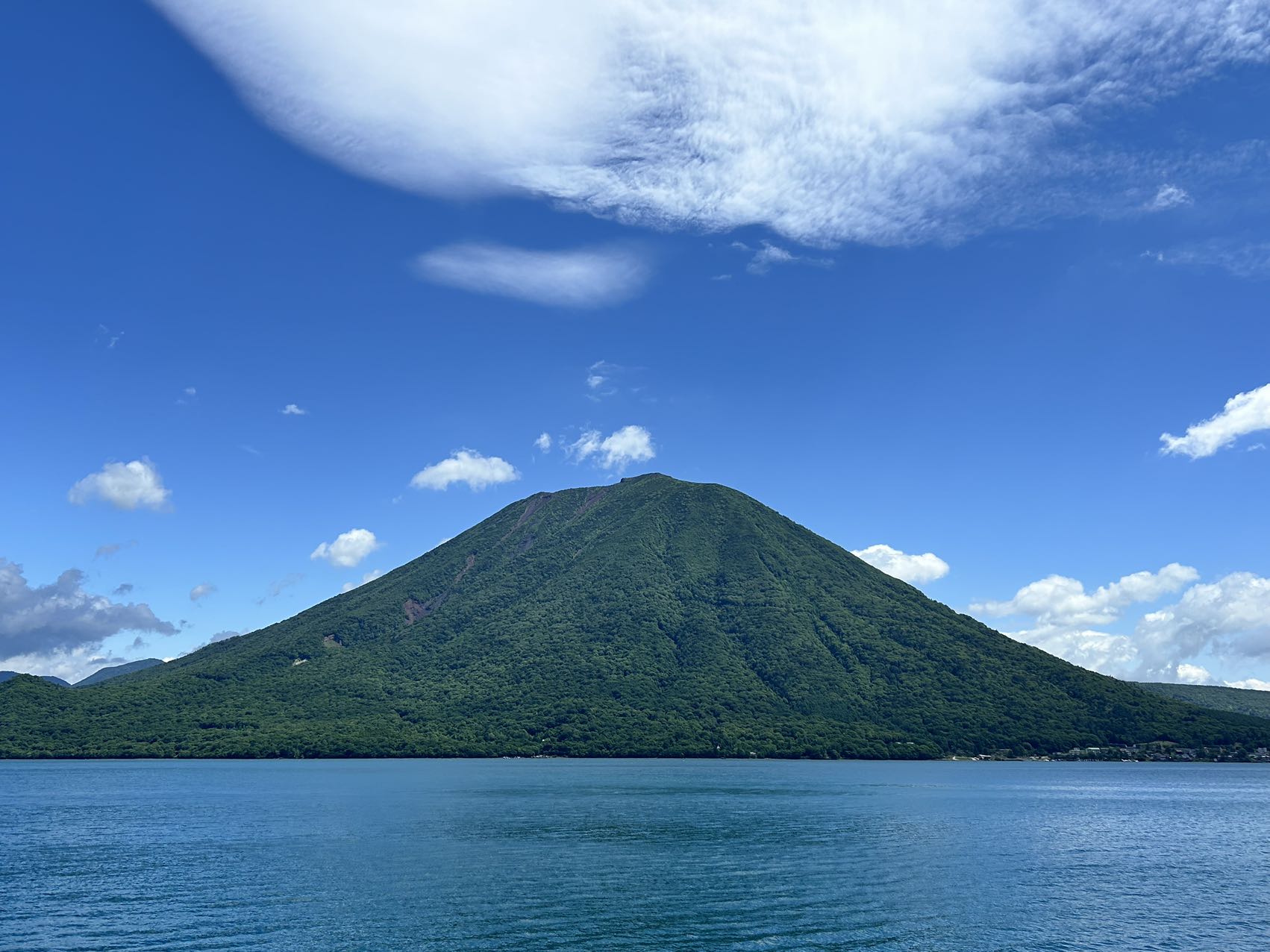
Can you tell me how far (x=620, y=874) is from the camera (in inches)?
2822

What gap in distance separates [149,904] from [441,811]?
57453 mm

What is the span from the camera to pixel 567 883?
6744 centimetres

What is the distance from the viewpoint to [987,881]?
2830 inches

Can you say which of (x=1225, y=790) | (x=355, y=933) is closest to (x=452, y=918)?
(x=355, y=933)

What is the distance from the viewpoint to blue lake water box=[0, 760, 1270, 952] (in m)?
53.6

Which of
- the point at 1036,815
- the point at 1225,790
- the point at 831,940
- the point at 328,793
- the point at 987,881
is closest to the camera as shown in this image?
the point at 831,940

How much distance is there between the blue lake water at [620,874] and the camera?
53594 millimetres

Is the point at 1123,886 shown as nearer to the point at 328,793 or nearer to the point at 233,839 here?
the point at 233,839

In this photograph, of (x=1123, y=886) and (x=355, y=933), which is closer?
(x=355, y=933)

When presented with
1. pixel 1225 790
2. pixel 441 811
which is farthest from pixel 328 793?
pixel 1225 790

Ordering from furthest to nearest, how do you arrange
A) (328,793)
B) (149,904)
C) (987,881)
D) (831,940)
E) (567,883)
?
1. (328,793)
2. (987,881)
3. (567,883)
4. (149,904)
5. (831,940)

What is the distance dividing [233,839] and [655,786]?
8346 centimetres

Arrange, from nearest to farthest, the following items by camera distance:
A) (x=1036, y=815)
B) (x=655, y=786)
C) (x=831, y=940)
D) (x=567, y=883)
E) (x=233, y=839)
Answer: (x=831, y=940), (x=567, y=883), (x=233, y=839), (x=1036, y=815), (x=655, y=786)

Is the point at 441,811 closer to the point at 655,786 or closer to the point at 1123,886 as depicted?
the point at 655,786
